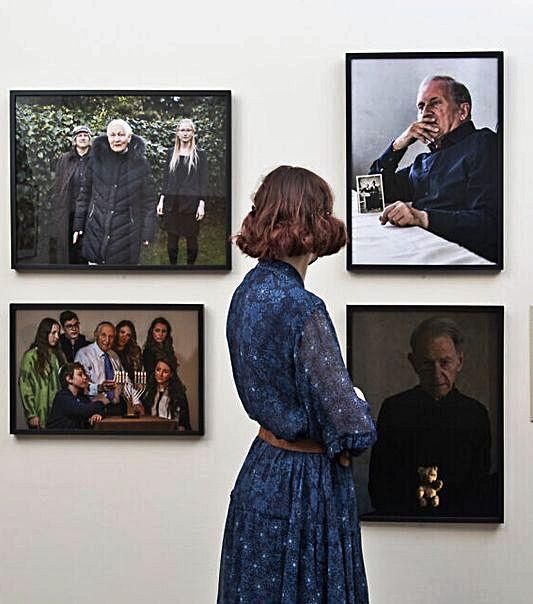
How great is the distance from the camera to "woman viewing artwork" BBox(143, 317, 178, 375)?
12.7ft

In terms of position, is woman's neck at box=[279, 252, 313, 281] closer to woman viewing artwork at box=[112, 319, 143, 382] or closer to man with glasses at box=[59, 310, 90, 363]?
woman viewing artwork at box=[112, 319, 143, 382]

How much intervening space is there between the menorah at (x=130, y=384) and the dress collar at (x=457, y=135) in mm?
1325

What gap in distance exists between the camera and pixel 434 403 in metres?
3.83

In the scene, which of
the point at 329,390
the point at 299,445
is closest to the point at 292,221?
the point at 329,390

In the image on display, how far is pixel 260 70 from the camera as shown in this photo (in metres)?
3.86

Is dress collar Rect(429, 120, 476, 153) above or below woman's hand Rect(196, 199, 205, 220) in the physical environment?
above

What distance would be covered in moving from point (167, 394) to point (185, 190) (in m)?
0.73

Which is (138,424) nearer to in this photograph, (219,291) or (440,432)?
(219,291)

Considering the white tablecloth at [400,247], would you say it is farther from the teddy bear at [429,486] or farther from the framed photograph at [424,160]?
the teddy bear at [429,486]

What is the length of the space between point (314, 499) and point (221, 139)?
1.51m

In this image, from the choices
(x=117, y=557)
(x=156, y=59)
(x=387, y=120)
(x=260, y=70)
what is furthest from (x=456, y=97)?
(x=117, y=557)

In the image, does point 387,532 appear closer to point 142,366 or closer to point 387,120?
point 142,366

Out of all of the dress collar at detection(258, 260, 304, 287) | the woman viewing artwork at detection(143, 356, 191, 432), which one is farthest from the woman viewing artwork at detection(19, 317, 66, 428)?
the dress collar at detection(258, 260, 304, 287)

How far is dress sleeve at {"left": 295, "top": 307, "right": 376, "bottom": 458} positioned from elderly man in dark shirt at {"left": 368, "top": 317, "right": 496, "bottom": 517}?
1.09 m
